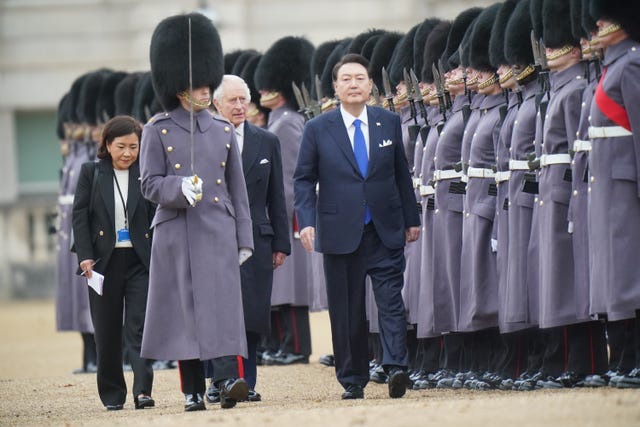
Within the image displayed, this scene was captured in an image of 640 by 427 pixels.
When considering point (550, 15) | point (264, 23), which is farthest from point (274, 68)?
point (264, 23)

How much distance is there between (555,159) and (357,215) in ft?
3.62

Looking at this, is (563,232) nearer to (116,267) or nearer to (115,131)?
(116,267)

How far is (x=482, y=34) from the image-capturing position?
38.4 feet

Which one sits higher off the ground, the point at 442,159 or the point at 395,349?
the point at 442,159

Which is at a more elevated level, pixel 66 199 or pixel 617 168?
pixel 66 199

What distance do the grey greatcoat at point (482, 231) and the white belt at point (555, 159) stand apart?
803mm

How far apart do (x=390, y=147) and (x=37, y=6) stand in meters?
19.1

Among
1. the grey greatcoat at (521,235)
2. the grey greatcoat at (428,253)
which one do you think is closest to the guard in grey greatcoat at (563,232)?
the grey greatcoat at (521,235)

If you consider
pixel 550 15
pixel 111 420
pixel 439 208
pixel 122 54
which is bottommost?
pixel 111 420

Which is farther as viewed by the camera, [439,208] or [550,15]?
[439,208]

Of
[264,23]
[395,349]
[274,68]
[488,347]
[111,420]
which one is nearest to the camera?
[111,420]

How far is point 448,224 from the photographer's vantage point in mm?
11703

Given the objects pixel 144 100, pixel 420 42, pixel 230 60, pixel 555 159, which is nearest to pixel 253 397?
pixel 555 159

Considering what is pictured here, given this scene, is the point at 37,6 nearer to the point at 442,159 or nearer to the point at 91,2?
the point at 91,2
